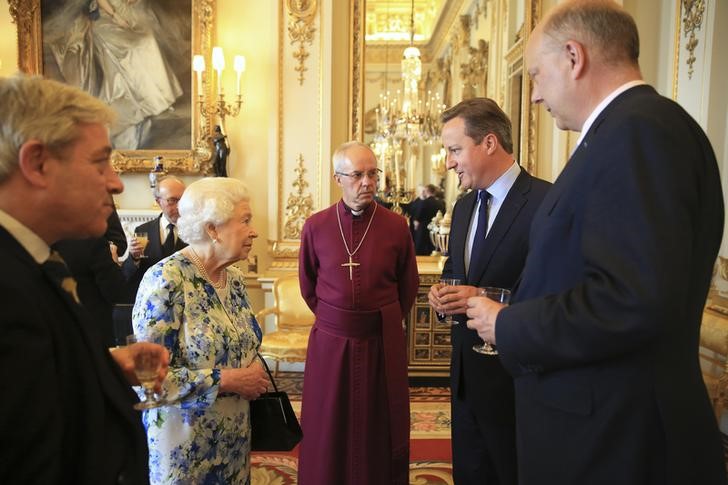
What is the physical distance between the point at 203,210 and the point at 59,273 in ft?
3.19

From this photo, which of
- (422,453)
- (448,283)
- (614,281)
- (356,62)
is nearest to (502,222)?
(448,283)

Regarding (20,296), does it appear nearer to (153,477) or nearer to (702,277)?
(153,477)

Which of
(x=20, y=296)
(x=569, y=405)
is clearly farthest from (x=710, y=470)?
(x=20, y=296)

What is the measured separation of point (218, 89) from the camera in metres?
5.46

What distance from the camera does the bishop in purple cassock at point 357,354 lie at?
9.46ft

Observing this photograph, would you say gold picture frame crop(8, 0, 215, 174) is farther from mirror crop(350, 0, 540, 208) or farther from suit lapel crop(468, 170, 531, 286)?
suit lapel crop(468, 170, 531, 286)

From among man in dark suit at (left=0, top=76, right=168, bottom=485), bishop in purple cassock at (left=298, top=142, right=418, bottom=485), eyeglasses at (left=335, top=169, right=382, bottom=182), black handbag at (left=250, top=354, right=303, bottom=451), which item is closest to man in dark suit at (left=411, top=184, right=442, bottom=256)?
bishop in purple cassock at (left=298, top=142, right=418, bottom=485)

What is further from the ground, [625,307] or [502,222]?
[502,222]

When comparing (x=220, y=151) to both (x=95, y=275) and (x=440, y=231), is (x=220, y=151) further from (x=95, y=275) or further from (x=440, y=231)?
(x=95, y=275)

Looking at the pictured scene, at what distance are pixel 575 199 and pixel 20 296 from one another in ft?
3.85

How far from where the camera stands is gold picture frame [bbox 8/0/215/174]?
17.9 ft

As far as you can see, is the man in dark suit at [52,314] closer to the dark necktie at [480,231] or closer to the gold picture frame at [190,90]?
the dark necktie at [480,231]

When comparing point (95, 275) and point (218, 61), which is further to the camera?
point (218, 61)

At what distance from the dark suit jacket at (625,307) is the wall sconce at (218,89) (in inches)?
178
